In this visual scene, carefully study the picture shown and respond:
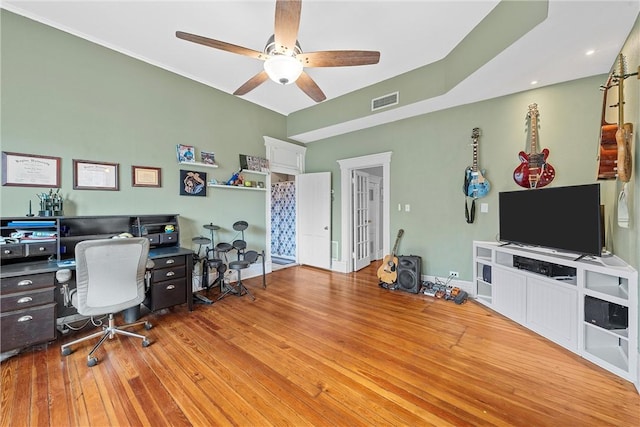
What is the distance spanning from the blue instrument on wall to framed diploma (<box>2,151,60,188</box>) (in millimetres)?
5009

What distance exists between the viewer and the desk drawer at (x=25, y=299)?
1.99 m

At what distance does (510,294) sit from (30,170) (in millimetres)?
5327

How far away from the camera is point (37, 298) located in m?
2.12

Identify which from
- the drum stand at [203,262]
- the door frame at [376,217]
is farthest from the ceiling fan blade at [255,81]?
the door frame at [376,217]

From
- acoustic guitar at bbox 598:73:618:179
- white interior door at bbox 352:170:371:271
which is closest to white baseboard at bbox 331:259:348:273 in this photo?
white interior door at bbox 352:170:371:271

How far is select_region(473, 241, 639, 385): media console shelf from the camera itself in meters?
1.83

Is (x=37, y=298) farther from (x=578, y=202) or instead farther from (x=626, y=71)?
(x=626, y=71)

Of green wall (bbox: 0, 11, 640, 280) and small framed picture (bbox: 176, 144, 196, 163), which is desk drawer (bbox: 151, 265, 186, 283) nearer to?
green wall (bbox: 0, 11, 640, 280)

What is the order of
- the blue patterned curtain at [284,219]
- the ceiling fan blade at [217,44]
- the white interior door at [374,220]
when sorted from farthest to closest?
the blue patterned curtain at [284,219]
the white interior door at [374,220]
the ceiling fan blade at [217,44]

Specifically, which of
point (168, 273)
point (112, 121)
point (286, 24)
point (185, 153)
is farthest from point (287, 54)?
point (168, 273)

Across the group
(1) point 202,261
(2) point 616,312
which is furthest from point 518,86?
(1) point 202,261

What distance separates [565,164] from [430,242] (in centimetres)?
184

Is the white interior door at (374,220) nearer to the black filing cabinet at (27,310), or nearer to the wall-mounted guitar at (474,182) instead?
the wall-mounted guitar at (474,182)

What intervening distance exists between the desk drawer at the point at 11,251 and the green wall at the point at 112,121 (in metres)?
0.37
